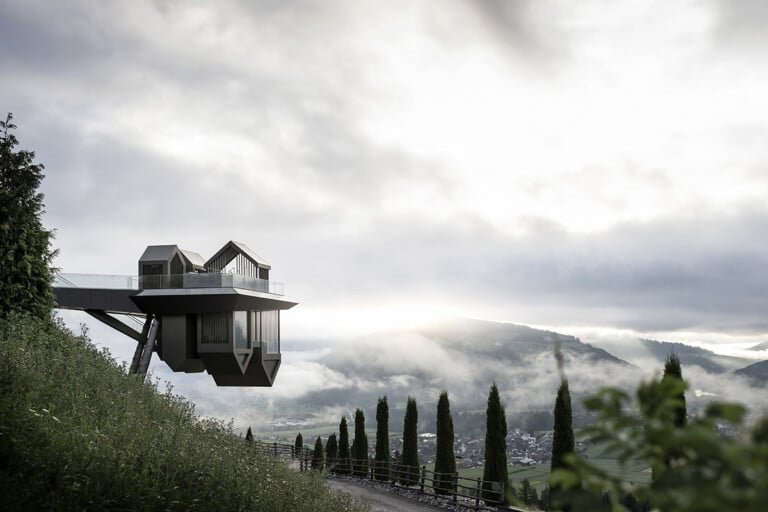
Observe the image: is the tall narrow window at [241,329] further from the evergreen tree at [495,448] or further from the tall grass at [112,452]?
the evergreen tree at [495,448]

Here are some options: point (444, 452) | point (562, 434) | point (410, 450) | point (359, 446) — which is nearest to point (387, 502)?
point (444, 452)

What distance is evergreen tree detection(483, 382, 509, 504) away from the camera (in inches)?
887

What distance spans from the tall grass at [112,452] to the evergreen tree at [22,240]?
2347mm

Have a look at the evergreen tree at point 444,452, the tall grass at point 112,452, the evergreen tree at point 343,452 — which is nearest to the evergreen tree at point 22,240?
the tall grass at point 112,452

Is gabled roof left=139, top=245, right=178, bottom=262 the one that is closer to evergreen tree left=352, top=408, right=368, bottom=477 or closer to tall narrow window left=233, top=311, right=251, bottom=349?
tall narrow window left=233, top=311, right=251, bottom=349

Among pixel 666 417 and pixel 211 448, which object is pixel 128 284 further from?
pixel 666 417

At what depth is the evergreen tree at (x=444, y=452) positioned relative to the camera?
25.3 metres

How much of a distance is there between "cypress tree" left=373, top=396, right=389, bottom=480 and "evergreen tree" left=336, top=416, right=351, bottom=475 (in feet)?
9.88

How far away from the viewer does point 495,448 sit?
2323 cm

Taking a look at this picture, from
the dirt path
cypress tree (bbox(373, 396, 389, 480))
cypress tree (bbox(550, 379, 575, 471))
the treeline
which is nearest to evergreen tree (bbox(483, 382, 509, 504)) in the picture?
the treeline

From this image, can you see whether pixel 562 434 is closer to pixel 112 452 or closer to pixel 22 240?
pixel 112 452

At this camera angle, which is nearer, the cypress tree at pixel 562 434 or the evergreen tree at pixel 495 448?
the cypress tree at pixel 562 434

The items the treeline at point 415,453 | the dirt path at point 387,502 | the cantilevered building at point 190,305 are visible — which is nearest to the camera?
the dirt path at point 387,502

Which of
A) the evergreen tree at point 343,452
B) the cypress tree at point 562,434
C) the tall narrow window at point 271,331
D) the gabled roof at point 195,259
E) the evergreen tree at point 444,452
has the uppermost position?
the gabled roof at point 195,259
